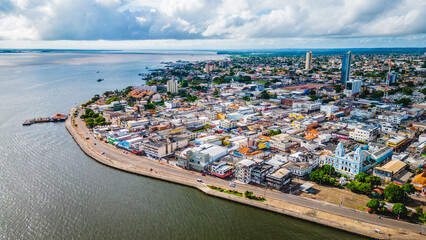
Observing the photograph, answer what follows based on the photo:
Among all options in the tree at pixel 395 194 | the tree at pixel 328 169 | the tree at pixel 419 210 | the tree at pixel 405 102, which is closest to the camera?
the tree at pixel 419 210

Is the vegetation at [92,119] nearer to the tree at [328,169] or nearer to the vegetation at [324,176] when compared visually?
the vegetation at [324,176]

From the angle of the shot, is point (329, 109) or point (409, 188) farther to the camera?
point (329, 109)

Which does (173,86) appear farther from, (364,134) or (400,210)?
(400,210)

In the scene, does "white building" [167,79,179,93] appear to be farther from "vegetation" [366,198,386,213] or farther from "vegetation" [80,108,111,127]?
"vegetation" [366,198,386,213]

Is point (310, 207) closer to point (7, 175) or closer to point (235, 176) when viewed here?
point (235, 176)

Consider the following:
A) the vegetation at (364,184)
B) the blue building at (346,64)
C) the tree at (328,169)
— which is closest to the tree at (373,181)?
the vegetation at (364,184)

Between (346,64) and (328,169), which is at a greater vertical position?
(346,64)

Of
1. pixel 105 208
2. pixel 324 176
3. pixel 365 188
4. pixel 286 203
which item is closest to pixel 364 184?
pixel 365 188

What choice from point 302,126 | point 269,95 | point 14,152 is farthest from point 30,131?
point 269,95

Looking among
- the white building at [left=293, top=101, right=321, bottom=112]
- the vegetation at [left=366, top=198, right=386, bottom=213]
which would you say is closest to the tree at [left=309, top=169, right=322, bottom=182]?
the vegetation at [left=366, top=198, right=386, bottom=213]
